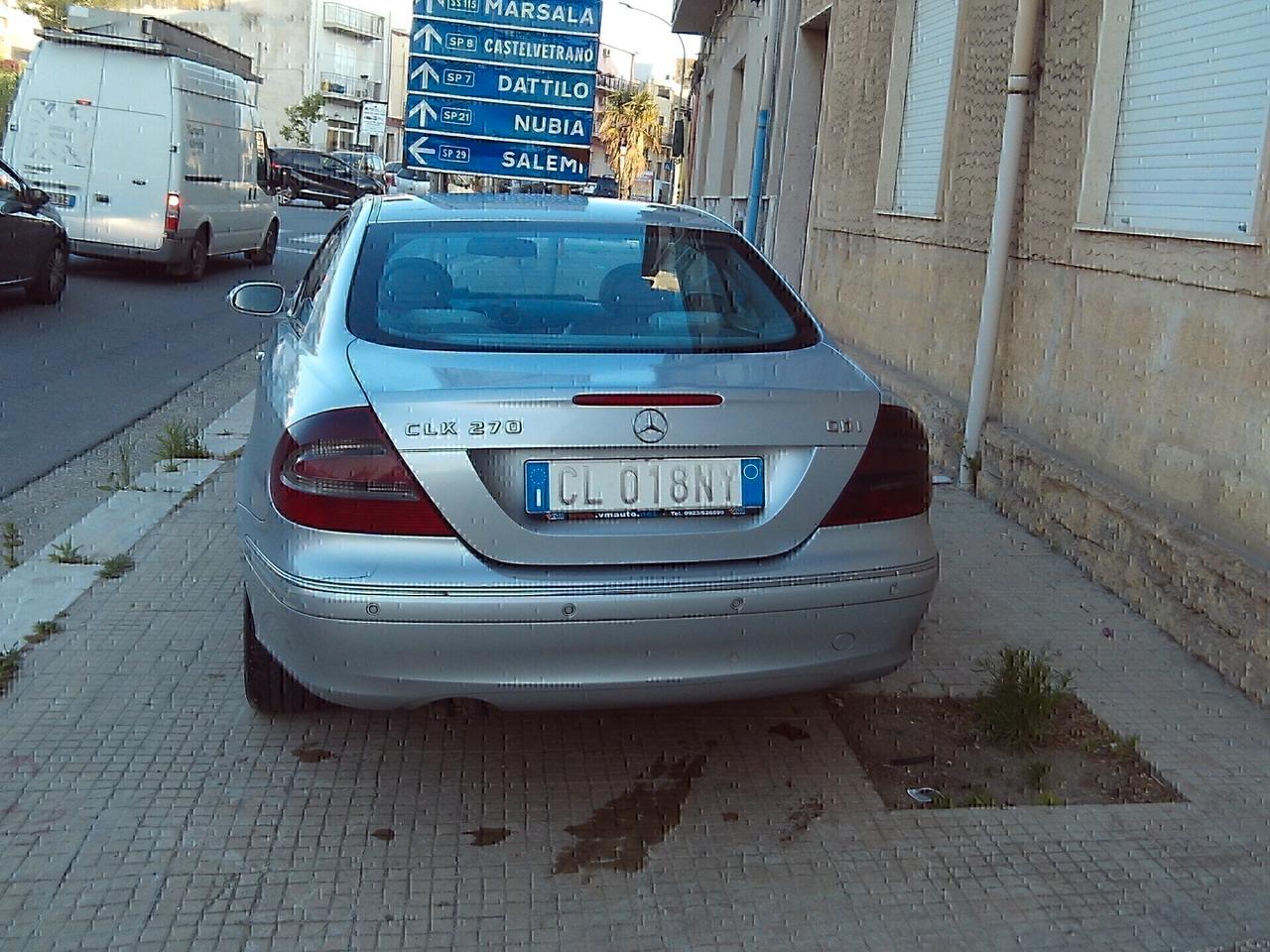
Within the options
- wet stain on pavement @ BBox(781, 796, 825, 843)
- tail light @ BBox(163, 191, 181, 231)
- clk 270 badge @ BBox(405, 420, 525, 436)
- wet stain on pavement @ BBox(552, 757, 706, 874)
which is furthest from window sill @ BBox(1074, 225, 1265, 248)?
tail light @ BBox(163, 191, 181, 231)

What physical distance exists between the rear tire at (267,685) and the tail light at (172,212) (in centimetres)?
1308

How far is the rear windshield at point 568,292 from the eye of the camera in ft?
12.3

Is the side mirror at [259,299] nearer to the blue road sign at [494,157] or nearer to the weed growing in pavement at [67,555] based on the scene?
the weed growing in pavement at [67,555]

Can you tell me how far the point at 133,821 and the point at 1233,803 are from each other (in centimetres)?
288

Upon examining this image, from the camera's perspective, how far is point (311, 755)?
12.6 ft

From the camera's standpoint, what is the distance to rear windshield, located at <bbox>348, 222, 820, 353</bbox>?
373cm

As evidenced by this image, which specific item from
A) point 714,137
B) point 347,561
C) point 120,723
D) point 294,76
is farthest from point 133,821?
point 294,76

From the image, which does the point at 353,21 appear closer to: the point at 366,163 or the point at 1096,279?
the point at 366,163

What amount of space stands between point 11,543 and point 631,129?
73.3m

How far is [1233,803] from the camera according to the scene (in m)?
3.77

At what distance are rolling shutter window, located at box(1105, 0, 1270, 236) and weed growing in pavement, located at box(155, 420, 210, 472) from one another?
4748mm

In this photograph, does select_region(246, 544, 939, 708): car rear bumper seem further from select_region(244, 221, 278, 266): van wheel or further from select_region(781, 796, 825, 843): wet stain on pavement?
select_region(244, 221, 278, 266): van wheel

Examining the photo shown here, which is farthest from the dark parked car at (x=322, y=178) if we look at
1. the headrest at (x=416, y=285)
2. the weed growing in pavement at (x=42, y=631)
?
the headrest at (x=416, y=285)

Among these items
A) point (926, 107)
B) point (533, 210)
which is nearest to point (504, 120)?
point (926, 107)
